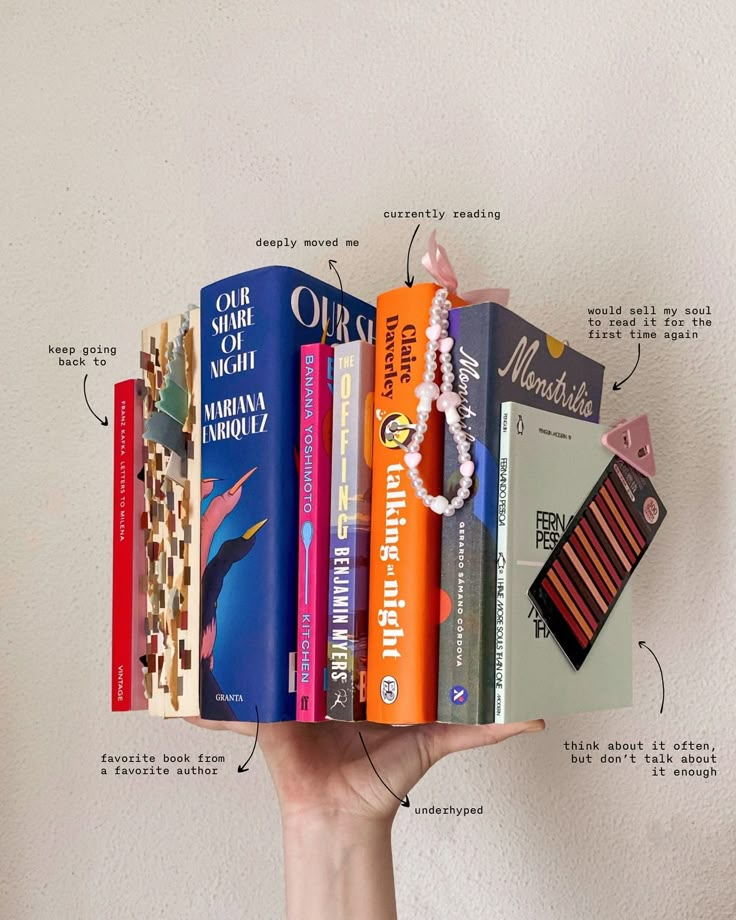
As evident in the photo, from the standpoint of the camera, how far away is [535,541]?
0.65 meters

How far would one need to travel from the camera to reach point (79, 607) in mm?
1101

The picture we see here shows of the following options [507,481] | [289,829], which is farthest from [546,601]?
[289,829]

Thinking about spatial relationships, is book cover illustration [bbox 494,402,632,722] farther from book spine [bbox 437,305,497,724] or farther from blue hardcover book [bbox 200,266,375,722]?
blue hardcover book [bbox 200,266,375,722]

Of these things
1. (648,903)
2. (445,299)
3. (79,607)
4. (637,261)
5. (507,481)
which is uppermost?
(637,261)

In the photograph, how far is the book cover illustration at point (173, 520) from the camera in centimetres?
73

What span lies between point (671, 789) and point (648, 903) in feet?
0.39

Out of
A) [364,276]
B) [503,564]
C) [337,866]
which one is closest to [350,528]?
[503,564]

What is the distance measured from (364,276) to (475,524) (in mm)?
541

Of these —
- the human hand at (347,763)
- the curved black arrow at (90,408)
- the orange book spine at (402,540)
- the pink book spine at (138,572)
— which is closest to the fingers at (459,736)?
the human hand at (347,763)

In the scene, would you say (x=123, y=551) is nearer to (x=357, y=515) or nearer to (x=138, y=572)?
(x=138, y=572)

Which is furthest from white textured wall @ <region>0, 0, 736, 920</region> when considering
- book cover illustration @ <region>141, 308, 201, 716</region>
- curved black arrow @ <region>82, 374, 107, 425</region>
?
book cover illustration @ <region>141, 308, 201, 716</region>

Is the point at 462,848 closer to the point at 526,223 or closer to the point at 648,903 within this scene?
the point at 648,903

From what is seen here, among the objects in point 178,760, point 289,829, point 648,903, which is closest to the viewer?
point 289,829

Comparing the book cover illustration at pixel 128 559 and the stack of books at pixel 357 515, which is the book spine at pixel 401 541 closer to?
the stack of books at pixel 357 515
